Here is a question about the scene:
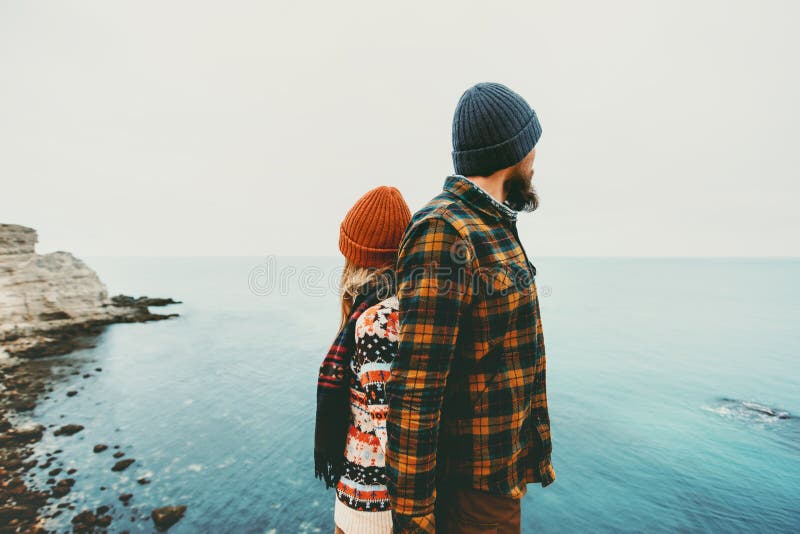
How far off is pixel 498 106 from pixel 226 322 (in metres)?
61.4

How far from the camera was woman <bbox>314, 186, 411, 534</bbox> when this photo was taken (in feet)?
5.98

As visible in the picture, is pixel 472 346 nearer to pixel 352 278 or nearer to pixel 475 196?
pixel 475 196

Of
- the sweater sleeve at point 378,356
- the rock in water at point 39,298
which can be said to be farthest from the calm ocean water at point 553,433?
the sweater sleeve at point 378,356

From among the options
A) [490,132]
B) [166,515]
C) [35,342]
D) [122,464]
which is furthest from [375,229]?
[35,342]

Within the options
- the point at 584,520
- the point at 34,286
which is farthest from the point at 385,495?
the point at 34,286

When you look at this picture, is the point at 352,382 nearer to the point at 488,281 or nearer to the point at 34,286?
the point at 488,281

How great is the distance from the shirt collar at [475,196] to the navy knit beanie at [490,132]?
133 millimetres

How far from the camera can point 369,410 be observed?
1.88 m

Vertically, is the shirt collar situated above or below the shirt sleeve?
above

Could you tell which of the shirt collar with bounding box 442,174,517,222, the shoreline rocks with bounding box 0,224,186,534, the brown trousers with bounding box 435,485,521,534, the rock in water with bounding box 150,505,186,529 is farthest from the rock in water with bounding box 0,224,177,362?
the shirt collar with bounding box 442,174,517,222

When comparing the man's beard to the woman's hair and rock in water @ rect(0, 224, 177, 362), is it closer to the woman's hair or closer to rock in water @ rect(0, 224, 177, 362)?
the woman's hair

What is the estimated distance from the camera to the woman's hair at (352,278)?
2187 mm

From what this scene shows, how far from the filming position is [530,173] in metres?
1.92

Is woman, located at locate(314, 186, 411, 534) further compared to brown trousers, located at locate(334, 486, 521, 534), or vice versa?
woman, located at locate(314, 186, 411, 534)
